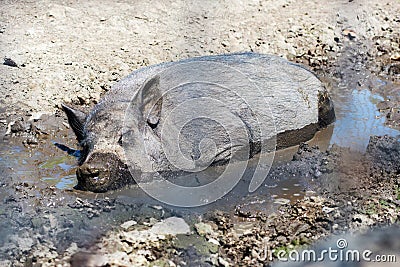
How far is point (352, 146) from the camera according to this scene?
6730 millimetres

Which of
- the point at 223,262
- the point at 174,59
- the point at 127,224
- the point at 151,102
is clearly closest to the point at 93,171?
the point at 127,224

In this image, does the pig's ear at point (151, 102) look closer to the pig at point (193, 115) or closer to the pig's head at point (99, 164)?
the pig at point (193, 115)

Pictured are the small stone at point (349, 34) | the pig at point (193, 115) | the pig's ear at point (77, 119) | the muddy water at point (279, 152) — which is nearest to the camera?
the muddy water at point (279, 152)

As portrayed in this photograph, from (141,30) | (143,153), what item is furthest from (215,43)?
(143,153)

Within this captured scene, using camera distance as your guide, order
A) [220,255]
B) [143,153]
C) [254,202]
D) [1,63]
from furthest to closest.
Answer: [1,63] < [143,153] < [254,202] < [220,255]

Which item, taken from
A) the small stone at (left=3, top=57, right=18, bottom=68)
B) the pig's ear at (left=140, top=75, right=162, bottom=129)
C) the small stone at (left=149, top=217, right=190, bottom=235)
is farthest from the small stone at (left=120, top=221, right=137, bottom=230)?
the small stone at (left=3, top=57, right=18, bottom=68)

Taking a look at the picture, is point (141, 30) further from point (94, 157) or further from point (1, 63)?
point (94, 157)

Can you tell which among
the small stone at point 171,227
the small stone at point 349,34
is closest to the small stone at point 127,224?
the small stone at point 171,227

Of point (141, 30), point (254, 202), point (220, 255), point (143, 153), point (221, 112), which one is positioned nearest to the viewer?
point (220, 255)

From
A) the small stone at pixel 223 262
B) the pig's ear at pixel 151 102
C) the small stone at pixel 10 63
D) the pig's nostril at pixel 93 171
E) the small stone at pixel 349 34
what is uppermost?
the pig's ear at pixel 151 102

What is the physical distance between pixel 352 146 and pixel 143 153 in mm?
2250

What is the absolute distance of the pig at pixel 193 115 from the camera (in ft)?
19.4

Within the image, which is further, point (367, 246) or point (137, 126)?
point (137, 126)

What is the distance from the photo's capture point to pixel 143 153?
6.00 meters
